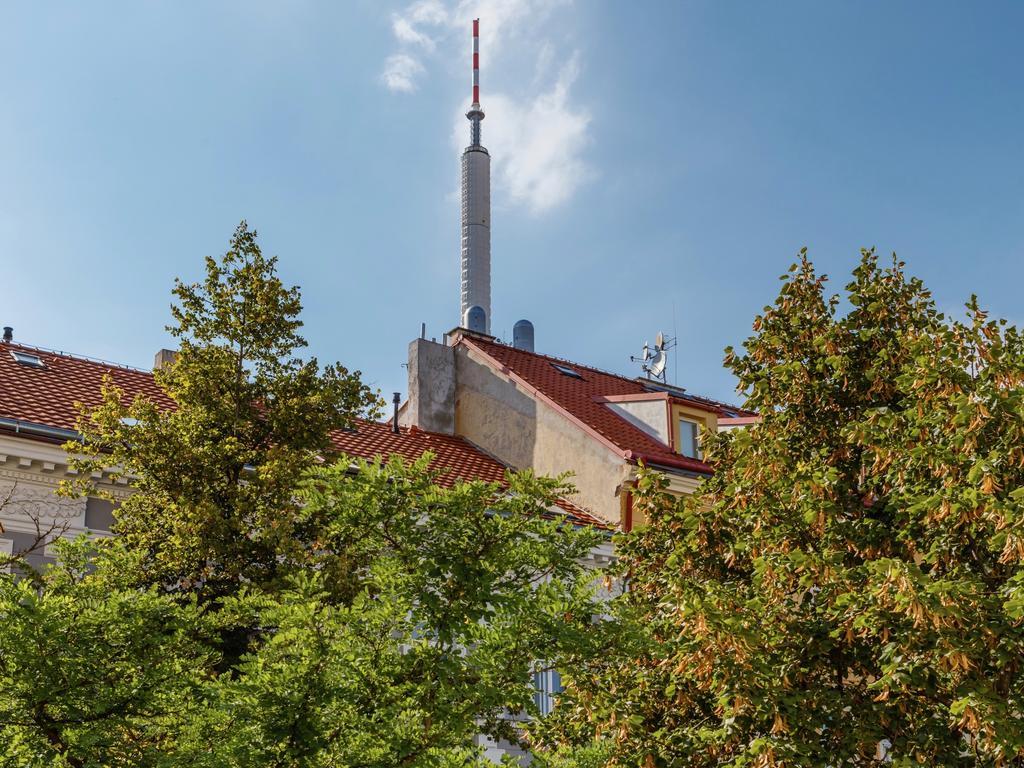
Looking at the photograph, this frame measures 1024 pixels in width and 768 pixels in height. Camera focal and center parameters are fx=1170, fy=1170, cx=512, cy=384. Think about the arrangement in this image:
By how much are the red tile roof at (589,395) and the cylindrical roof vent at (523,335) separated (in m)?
5.96

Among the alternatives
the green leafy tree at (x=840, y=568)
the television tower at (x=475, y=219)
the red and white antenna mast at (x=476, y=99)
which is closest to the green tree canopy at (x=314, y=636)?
the green leafy tree at (x=840, y=568)

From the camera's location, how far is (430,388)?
29172 millimetres

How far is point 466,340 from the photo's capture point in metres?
29.7

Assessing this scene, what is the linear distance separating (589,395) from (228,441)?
16416 millimetres

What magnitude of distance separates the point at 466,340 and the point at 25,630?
66.9 feet

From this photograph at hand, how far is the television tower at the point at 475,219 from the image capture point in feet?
208

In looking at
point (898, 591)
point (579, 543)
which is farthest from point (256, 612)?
point (898, 591)

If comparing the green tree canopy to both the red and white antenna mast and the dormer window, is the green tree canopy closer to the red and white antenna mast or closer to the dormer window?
the dormer window

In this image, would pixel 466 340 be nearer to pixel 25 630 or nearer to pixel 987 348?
pixel 987 348

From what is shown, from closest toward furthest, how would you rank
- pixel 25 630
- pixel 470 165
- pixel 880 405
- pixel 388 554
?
1. pixel 25 630
2. pixel 388 554
3. pixel 880 405
4. pixel 470 165

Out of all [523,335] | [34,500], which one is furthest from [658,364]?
[34,500]

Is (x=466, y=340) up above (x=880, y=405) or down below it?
above

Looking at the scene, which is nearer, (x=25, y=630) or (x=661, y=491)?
(x=25, y=630)

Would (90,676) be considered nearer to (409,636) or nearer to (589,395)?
(409,636)
